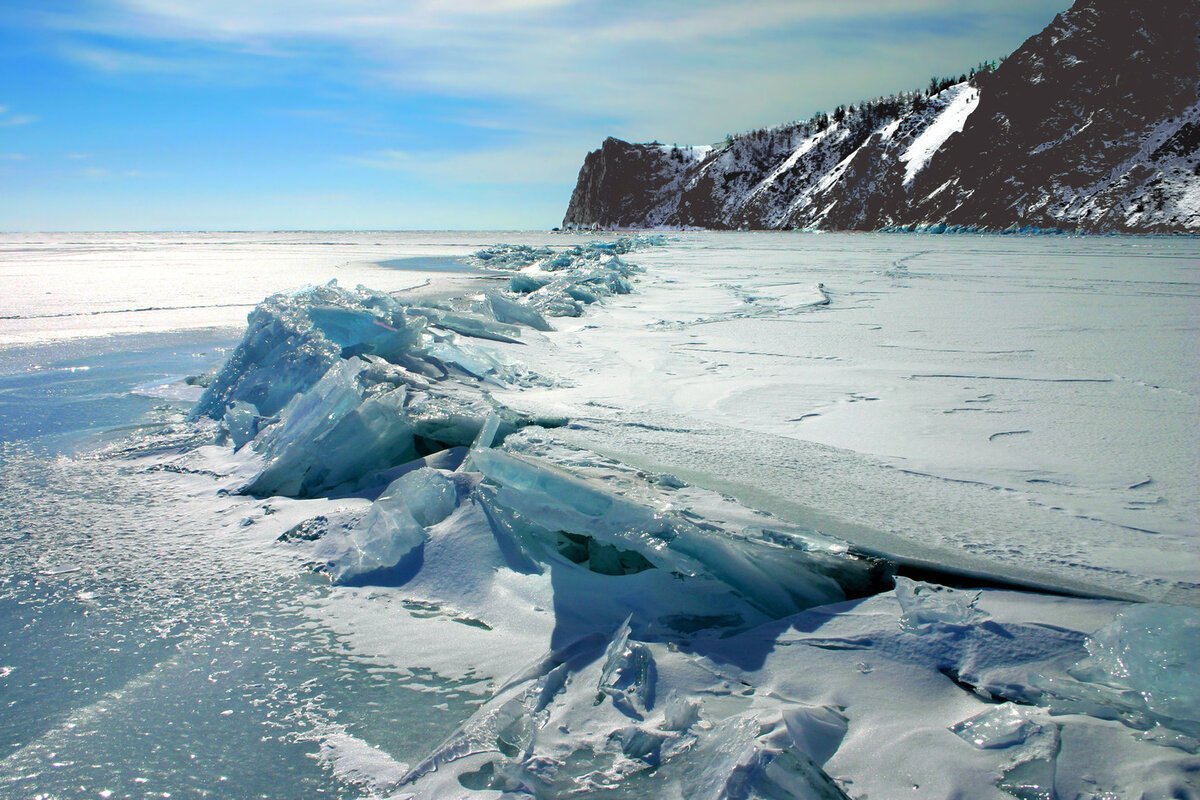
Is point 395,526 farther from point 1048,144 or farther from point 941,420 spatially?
point 1048,144

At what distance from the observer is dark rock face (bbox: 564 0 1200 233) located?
37.7m

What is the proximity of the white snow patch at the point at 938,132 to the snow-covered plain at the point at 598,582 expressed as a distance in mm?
54666

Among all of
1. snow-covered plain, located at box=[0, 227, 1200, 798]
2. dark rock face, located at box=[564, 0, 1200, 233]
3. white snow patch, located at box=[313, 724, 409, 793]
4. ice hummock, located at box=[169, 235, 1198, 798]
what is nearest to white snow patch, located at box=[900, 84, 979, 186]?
dark rock face, located at box=[564, 0, 1200, 233]

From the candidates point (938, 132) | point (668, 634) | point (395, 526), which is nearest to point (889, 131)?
point (938, 132)

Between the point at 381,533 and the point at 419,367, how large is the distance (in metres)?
1.80

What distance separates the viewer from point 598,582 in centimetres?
155

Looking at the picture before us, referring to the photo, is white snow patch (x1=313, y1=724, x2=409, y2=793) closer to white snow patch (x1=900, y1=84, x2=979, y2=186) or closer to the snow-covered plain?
the snow-covered plain

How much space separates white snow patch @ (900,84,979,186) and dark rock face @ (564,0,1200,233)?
0.13 m

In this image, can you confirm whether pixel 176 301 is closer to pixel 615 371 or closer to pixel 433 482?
pixel 615 371

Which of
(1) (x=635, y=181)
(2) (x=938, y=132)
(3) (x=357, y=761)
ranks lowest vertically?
(3) (x=357, y=761)

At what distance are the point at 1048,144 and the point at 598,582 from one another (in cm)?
5195

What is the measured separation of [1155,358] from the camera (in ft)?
11.9

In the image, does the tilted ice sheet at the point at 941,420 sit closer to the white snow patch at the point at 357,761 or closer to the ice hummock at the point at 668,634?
the ice hummock at the point at 668,634

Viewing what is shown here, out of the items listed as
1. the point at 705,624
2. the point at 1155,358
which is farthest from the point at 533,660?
the point at 1155,358
